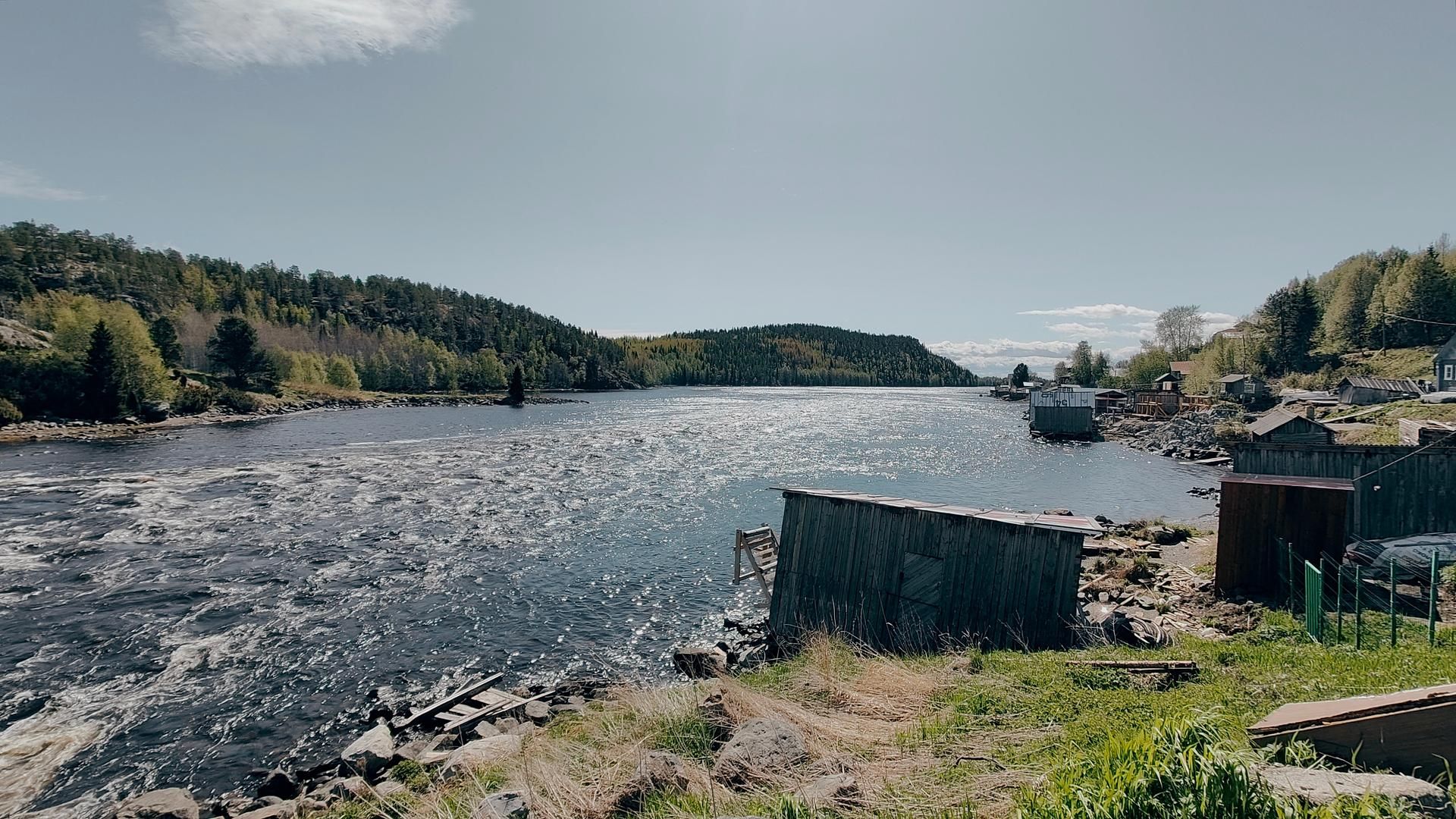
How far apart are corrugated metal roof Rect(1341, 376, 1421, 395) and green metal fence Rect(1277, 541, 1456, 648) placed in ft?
206

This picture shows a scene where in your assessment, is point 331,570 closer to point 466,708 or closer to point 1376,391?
point 466,708

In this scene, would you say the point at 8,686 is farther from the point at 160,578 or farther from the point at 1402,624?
the point at 1402,624

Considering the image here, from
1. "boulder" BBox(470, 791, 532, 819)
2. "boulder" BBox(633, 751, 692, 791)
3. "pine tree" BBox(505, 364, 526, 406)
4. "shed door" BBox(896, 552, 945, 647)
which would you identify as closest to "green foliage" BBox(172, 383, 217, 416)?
"pine tree" BBox(505, 364, 526, 406)

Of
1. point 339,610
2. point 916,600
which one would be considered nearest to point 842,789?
point 916,600

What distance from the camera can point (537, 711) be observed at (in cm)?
1392

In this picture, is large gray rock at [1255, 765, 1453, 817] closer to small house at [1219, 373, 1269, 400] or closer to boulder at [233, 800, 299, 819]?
boulder at [233, 800, 299, 819]

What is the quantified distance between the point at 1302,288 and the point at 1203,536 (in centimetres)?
9436

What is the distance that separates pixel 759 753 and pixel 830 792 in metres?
1.43

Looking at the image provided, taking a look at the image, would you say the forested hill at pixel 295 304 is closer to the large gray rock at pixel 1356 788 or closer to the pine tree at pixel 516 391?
the pine tree at pixel 516 391

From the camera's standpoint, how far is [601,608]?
21297 millimetres

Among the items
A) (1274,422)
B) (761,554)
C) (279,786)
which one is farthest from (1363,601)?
(1274,422)

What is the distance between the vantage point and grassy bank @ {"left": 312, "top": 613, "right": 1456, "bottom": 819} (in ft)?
14.9

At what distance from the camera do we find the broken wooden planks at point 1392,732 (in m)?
5.09

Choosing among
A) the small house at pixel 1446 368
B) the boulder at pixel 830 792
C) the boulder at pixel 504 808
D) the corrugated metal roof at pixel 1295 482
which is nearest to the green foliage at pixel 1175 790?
the boulder at pixel 830 792
